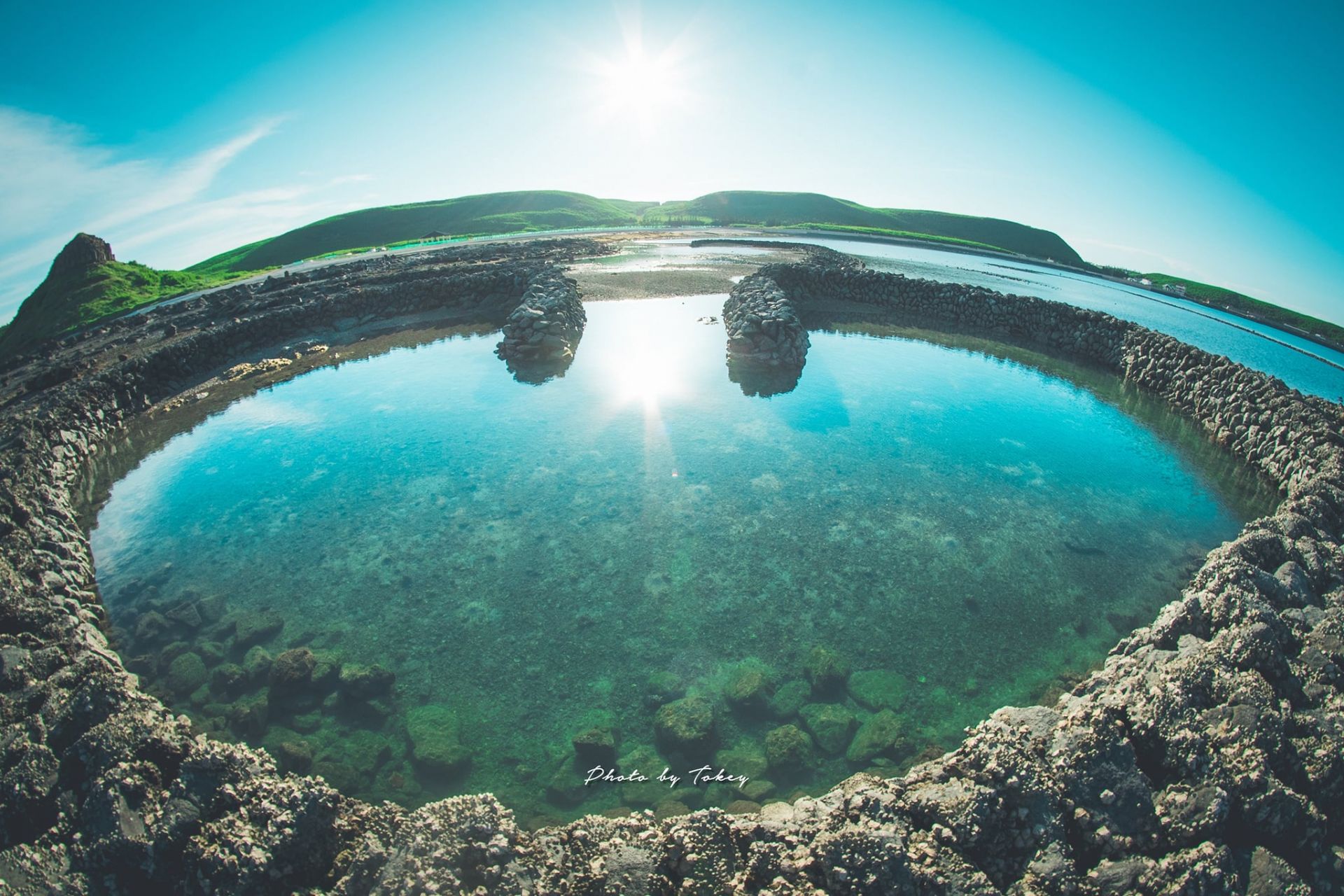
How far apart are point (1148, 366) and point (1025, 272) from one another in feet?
111

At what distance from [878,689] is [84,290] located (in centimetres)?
4776

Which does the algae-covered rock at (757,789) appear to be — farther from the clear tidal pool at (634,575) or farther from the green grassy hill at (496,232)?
the green grassy hill at (496,232)

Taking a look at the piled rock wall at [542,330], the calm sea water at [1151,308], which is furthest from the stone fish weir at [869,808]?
the calm sea water at [1151,308]

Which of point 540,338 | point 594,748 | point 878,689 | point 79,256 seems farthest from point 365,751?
point 79,256

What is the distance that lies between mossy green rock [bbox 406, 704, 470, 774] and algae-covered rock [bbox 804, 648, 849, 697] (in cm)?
408

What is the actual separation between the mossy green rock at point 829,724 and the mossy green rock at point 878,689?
330 mm

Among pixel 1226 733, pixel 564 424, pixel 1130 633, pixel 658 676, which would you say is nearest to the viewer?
pixel 1226 733

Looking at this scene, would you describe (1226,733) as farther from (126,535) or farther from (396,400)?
(396,400)

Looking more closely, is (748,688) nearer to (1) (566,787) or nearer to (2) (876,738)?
(2) (876,738)

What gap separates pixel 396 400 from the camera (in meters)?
15.8

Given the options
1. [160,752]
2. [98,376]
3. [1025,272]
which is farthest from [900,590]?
[1025,272]

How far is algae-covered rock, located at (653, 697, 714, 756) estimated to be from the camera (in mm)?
5992

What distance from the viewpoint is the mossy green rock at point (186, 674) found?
682 cm

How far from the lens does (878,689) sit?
6781mm
